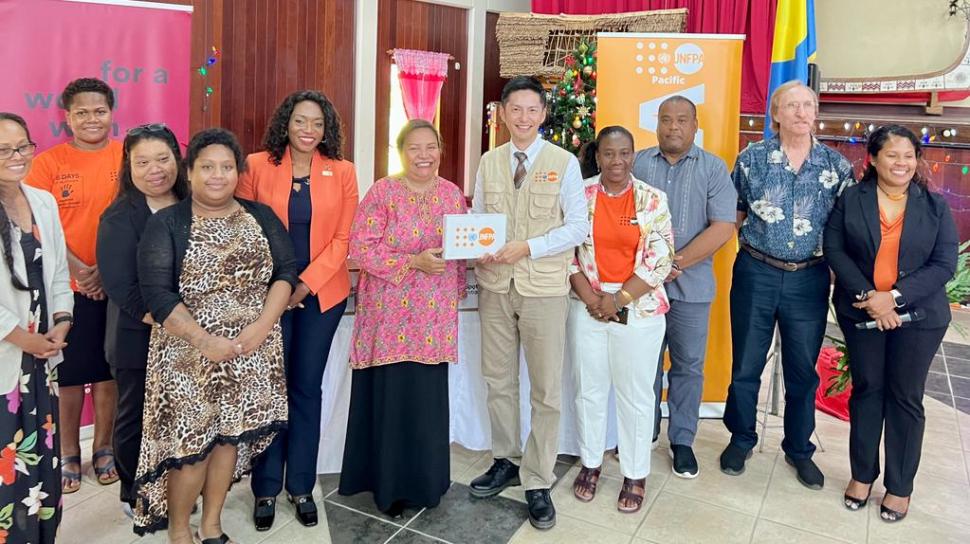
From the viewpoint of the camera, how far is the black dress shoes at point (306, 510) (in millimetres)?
2512

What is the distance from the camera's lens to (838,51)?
7.22m

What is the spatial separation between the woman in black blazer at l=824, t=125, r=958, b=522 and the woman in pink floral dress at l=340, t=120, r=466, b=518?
1.43m

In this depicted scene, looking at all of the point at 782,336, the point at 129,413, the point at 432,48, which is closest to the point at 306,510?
the point at 129,413

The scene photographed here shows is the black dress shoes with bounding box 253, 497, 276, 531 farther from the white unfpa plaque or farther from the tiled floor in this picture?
the white unfpa plaque

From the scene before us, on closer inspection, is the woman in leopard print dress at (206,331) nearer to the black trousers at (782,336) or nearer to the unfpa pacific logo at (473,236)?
the unfpa pacific logo at (473,236)

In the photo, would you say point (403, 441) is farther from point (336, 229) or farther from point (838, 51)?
point (838, 51)

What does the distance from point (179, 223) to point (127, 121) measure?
147cm

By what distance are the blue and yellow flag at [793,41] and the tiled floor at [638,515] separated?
2.12 metres

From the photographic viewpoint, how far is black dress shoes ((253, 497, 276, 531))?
8.13ft

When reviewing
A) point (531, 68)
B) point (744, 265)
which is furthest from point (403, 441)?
point (531, 68)

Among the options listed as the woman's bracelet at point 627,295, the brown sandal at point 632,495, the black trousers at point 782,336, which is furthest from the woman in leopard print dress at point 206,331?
the black trousers at point 782,336

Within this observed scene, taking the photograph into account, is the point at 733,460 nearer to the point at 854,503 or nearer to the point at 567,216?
the point at 854,503

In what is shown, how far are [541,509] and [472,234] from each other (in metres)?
1.04

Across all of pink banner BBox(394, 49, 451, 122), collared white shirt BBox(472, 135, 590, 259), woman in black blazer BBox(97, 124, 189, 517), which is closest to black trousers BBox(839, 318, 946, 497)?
collared white shirt BBox(472, 135, 590, 259)
